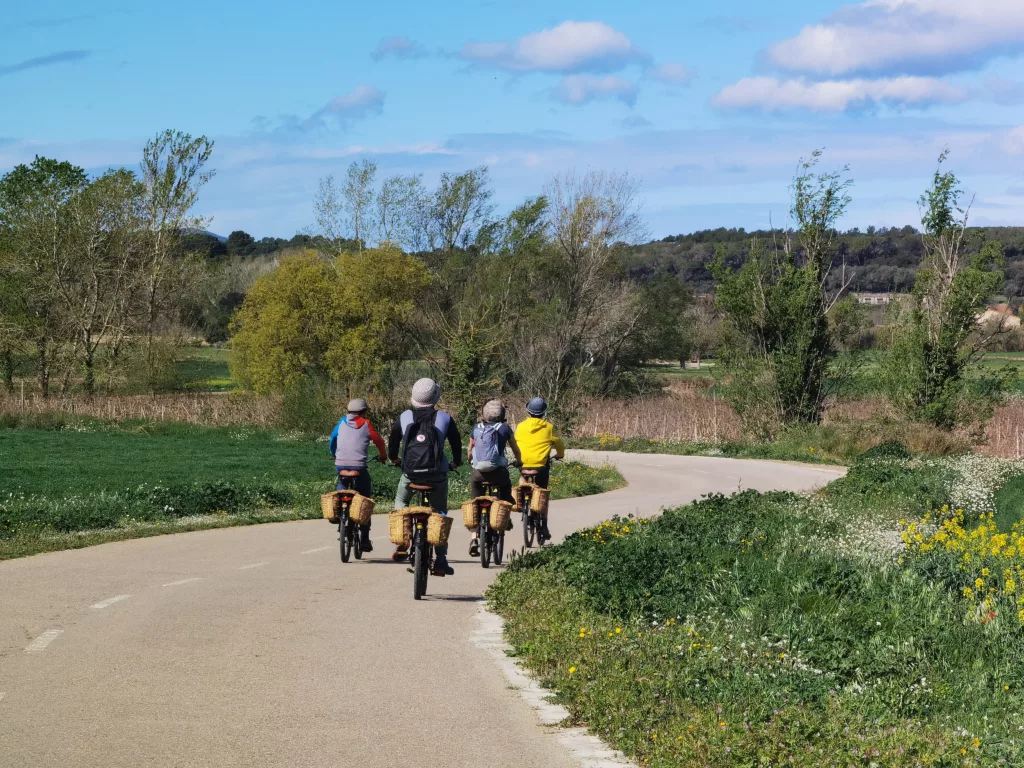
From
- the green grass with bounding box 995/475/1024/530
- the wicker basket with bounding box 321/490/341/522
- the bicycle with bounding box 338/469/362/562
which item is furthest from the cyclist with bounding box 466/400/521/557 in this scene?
the green grass with bounding box 995/475/1024/530

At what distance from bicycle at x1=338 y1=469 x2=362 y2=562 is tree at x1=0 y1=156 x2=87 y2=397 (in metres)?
54.2

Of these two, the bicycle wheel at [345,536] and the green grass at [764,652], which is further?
the bicycle wheel at [345,536]

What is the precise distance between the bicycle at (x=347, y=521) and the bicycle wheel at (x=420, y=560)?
2680 millimetres

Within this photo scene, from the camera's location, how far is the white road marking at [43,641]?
9367 mm

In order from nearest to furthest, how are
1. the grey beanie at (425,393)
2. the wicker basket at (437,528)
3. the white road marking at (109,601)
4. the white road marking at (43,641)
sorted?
the white road marking at (43,641)
the white road marking at (109,601)
the wicker basket at (437,528)
the grey beanie at (425,393)

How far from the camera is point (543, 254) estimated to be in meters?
77.1

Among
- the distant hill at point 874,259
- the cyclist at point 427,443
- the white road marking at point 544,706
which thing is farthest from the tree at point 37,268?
the distant hill at point 874,259

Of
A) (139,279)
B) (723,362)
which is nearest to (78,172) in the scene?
(139,279)

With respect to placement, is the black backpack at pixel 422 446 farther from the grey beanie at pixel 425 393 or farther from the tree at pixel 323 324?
the tree at pixel 323 324

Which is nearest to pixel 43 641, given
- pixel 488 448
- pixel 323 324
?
pixel 488 448

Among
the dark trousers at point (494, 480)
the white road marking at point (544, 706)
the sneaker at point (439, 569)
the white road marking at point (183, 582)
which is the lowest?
the white road marking at point (183, 582)

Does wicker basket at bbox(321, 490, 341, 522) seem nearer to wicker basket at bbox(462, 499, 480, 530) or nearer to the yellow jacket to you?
wicker basket at bbox(462, 499, 480, 530)

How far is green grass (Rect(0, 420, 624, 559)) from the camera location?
18172 millimetres

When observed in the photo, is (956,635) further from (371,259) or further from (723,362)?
(371,259)
